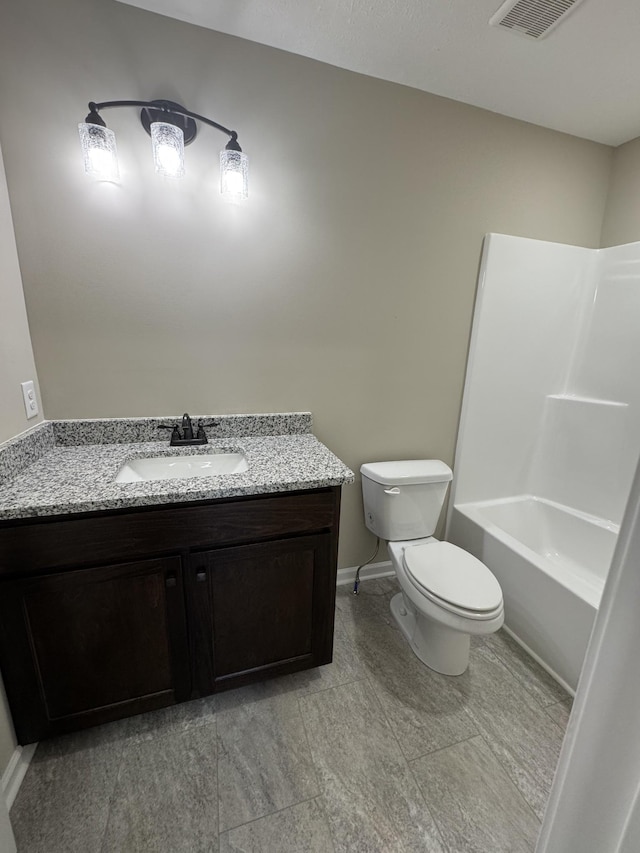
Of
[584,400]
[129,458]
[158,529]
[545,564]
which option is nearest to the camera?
[158,529]

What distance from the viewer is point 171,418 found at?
1.51 meters

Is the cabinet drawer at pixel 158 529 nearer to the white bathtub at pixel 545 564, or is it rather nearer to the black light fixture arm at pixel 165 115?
the white bathtub at pixel 545 564

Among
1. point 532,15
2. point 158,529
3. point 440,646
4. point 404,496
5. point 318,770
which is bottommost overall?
point 318,770

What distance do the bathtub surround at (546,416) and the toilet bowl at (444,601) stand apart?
35 centimetres

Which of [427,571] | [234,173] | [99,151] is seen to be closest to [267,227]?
[234,173]

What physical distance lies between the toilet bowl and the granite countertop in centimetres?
62

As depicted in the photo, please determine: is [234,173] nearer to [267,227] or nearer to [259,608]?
[267,227]

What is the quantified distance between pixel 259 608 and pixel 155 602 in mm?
344

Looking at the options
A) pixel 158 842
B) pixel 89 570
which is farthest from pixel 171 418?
pixel 158 842

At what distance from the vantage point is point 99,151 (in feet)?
3.76

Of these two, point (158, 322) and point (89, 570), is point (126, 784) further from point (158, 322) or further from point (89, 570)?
point (158, 322)

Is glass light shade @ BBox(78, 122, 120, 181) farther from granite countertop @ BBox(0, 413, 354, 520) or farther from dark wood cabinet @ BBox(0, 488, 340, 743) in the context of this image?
dark wood cabinet @ BBox(0, 488, 340, 743)

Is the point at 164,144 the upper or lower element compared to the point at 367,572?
upper

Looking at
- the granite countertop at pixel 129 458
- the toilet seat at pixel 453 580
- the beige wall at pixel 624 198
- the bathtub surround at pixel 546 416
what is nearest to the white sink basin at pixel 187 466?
the granite countertop at pixel 129 458
